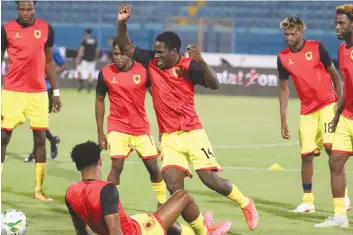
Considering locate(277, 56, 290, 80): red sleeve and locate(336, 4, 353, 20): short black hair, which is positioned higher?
locate(336, 4, 353, 20): short black hair

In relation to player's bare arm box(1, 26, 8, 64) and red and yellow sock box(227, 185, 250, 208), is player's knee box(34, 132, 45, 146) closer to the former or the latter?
player's bare arm box(1, 26, 8, 64)

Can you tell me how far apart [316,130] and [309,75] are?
67 centimetres

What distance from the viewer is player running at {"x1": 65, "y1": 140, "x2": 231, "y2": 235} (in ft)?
25.3

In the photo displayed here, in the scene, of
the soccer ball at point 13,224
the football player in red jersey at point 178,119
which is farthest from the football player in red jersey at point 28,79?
the soccer ball at point 13,224

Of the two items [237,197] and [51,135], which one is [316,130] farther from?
[51,135]

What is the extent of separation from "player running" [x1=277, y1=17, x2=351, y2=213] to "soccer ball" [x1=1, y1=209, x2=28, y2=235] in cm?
377

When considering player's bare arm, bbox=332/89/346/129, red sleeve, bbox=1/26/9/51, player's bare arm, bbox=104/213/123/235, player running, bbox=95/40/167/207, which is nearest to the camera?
player's bare arm, bbox=104/213/123/235

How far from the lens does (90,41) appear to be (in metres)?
34.4

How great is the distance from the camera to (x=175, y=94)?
10008 millimetres

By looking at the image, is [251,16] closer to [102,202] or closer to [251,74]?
[251,74]

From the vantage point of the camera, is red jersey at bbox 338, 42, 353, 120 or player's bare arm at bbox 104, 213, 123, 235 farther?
red jersey at bbox 338, 42, 353, 120

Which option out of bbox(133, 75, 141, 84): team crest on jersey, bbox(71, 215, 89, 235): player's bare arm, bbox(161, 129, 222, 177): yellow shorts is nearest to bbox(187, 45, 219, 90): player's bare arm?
bbox(161, 129, 222, 177): yellow shorts

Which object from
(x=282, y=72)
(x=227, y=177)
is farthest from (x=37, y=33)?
(x=227, y=177)

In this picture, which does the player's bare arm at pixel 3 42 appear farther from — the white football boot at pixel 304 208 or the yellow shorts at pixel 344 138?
the yellow shorts at pixel 344 138
